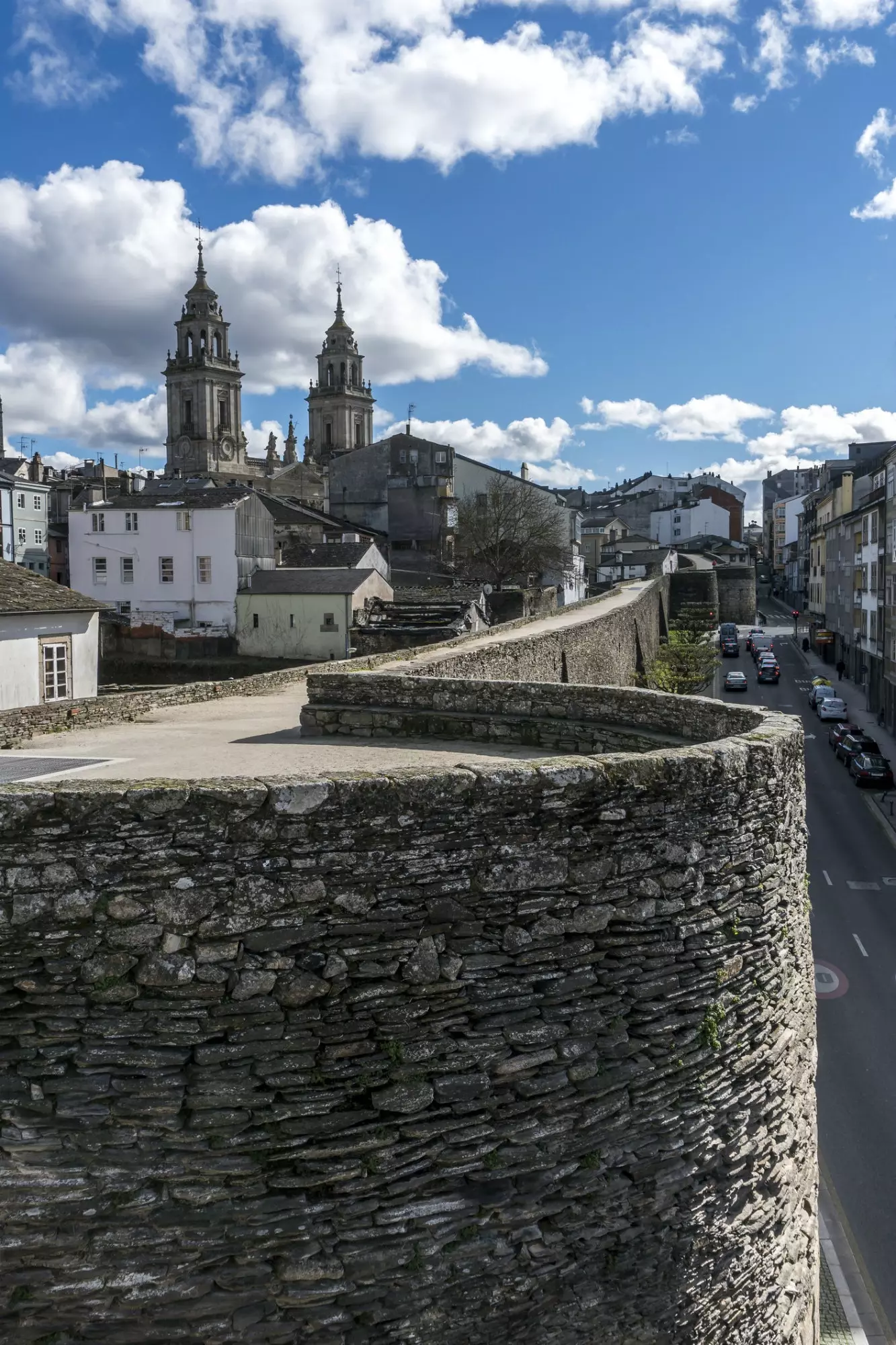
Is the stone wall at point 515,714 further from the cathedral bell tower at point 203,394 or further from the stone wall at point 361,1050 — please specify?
the cathedral bell tower at point 203,394

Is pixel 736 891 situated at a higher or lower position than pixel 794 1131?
higher

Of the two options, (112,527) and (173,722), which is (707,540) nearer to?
(112,527)

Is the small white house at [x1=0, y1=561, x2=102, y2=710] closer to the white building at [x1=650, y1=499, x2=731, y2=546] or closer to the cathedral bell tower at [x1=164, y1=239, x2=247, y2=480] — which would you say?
the cathedral bell tower at [x1=164, y1=239, x2=247, y2=480]

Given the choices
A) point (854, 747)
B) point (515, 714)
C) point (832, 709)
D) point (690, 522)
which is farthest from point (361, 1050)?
point (690, 522)

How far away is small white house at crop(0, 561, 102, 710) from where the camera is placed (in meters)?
20.2

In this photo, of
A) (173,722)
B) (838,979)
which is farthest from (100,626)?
(838,979)

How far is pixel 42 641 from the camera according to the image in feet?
69.6

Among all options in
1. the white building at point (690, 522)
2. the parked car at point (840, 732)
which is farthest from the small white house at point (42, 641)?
the white building at point (690, 522)

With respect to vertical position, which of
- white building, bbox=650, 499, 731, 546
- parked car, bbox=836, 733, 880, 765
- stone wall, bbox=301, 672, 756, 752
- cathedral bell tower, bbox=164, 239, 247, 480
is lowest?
parked car, bbox=836, 733, 880, 765

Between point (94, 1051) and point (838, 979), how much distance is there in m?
16.3

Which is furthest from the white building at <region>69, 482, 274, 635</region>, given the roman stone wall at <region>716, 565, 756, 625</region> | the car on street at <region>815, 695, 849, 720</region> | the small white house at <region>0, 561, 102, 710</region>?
the roman stone wall at <region>716, 565, 756, 625</region>

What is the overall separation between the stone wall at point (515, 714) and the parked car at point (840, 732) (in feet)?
91.4

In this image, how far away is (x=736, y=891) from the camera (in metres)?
6.38

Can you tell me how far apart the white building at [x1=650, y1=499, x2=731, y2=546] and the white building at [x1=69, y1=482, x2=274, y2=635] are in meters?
76.3
